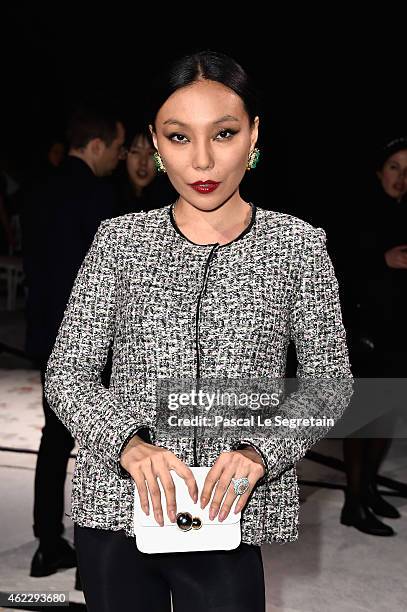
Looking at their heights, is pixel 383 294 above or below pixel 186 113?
below

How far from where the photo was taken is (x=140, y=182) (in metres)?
3.76

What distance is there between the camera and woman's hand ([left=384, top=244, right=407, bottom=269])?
4.05 m

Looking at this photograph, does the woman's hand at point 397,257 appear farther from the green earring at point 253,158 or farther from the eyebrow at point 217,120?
the eyebrow at point 217,120

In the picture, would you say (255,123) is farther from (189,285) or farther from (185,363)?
(185,363)

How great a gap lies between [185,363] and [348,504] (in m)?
2.74

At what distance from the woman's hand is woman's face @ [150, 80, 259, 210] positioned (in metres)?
2.69

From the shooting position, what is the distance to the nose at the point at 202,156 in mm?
1409

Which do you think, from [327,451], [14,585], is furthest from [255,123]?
[327,451]

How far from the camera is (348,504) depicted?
4.01m

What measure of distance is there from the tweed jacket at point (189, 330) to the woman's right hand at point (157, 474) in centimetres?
8

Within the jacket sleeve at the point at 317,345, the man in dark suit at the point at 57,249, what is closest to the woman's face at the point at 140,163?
the man in dark suit at the point at 57,249

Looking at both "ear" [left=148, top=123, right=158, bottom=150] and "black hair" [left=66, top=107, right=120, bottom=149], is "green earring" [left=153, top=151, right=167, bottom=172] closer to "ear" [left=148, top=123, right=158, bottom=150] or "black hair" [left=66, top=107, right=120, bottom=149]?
A: "ear" [left=148, top=123, right=158, bottom=150]

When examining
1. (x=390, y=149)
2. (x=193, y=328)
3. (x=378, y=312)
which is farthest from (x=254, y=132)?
(x=390, y=149)

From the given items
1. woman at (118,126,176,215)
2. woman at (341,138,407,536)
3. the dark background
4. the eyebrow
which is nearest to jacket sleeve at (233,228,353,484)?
the eyebrow
